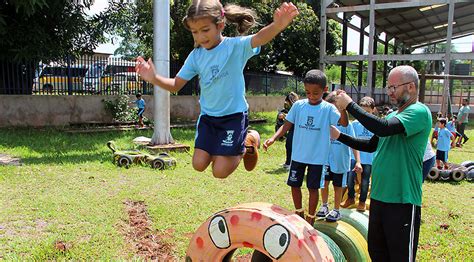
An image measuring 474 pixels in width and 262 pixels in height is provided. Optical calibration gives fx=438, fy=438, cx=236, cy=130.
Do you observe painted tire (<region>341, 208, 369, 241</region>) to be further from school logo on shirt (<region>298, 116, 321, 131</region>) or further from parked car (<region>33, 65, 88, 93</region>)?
parked car (<region>33, 65, 88, 93</region>)

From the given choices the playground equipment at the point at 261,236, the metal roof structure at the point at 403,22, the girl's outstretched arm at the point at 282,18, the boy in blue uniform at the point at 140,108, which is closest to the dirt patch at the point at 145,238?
the playground equipment at the point at 261,236

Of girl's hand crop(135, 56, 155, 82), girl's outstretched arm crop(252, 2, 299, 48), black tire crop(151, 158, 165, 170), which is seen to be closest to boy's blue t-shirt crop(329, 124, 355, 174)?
girl's outstretched arm crop(252, 2, 299, 48)

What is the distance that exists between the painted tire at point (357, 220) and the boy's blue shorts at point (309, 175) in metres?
0.52

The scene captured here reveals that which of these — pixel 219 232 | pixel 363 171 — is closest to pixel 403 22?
pixel 363 171

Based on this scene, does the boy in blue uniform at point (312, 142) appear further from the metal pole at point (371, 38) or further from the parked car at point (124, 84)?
the metal pole at point (371, 38)

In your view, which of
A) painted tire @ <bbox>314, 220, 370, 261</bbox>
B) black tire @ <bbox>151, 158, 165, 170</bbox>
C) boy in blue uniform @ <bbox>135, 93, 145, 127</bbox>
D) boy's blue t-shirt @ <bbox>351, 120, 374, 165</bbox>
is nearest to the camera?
painted tire @ <bbox>314, 220, 370, 261</bbox>

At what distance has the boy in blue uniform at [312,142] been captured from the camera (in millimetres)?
4578

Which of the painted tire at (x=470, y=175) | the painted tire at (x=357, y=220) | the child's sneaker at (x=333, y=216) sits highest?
the child's sneaker at (x=333, y=216)

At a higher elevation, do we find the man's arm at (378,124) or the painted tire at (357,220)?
the man's arm at (378,124)

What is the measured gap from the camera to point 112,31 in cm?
1783

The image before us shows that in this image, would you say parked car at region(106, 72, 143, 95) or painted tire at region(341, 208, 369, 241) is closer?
painted tire at region(341, 208, 369, 241)

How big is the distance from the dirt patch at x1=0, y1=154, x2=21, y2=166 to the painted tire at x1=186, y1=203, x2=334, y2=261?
7.08m

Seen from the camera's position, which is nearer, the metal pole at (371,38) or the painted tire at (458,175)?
the painted tire at (458,175)

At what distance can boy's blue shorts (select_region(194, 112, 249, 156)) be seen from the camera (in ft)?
12.1
